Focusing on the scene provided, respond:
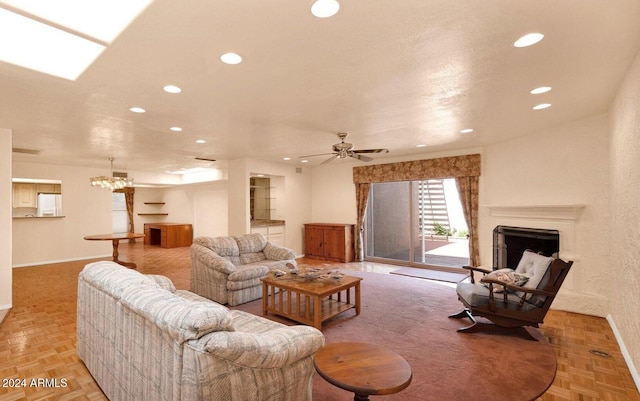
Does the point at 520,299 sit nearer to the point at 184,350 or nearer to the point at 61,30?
the point at 184,350

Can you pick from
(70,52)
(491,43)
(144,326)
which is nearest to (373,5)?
(491,43)

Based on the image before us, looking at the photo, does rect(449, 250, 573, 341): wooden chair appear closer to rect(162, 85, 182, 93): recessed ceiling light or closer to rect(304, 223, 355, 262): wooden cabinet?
rect(162, 85, 182, 93): recessed ceiling light

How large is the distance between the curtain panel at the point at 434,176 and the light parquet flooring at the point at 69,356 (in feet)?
7.15

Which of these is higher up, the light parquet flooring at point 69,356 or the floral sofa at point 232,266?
the floral sofa at point 232,266

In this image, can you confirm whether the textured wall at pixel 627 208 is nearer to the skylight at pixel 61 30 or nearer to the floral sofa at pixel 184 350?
the floral sofa at pixel 184 350

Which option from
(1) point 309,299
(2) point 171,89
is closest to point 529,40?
(2) point 171,89

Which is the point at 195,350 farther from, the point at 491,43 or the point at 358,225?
the point at 358,225

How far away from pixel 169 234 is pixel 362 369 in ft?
31.7

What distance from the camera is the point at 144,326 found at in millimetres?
1735

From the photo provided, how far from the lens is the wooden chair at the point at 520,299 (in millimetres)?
2812

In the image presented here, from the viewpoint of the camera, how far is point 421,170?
6348 mm

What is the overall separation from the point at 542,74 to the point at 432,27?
134cm

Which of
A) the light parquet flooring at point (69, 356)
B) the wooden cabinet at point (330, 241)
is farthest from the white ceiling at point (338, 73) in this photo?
the wooden cabinet at point (330, 241)

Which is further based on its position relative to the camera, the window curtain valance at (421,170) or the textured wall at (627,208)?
the window curtain valance at (421,170)
